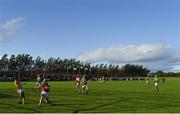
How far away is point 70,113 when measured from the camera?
1897 centimetres

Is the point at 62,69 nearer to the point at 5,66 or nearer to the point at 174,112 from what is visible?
the point at 5,66

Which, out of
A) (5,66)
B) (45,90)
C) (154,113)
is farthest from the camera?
(5,66)

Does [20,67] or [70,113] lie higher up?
[20,67]

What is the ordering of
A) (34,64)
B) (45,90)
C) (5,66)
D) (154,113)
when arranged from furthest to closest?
1. (34,64)
2. (5,66)
3. (45,90)
4. (154,113)

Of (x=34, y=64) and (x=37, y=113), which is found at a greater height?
(x=34, y=64)

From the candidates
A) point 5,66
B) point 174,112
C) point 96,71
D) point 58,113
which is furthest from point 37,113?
point 96,71

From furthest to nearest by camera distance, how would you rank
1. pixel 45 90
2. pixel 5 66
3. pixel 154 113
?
pixel 5 66
pixel 45 90
pixel 154 113

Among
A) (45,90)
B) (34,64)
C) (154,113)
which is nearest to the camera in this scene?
(154,113)

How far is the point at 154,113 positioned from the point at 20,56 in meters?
166

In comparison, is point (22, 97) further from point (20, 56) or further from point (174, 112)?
point (20, 56)

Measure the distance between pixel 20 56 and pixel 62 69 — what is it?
23.8 m

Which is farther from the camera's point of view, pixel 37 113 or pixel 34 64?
pixel 34 64

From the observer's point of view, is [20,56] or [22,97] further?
[20,56]

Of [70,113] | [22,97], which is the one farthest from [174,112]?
[22,97]
